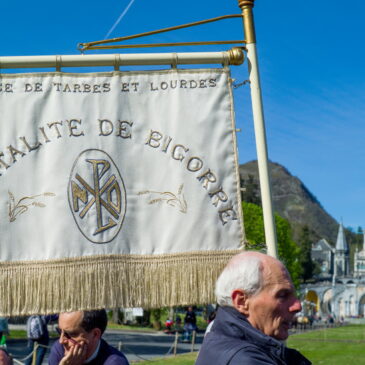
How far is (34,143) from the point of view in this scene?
13.9ft

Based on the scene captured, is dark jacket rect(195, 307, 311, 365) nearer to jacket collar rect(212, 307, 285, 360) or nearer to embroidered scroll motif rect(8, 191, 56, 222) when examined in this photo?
jacket collar rect(212, 307, 285, 360)

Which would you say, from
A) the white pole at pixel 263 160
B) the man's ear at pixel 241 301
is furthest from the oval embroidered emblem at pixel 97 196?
the man's ear at pixel 241 301

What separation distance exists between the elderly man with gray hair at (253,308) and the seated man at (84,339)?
4.58 feet

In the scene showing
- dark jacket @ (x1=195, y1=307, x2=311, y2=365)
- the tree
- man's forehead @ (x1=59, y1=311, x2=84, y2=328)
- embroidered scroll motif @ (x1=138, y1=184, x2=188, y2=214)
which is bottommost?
dark jacket @ (x1=195, y1=307, x2=311, y2=365)

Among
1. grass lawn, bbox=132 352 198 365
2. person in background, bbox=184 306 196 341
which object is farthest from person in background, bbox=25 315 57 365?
person in background, bbox=184 306 196 341

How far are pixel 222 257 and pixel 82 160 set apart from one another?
1029 millimetres

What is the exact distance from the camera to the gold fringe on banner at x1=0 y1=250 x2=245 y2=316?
4035mm

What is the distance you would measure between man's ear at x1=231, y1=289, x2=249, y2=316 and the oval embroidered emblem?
55.5 inches

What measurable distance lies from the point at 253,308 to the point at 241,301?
6 centimetres

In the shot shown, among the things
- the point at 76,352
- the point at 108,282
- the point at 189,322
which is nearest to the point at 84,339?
the point at 76,352

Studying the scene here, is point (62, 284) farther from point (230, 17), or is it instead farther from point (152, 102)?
point (230, 17)

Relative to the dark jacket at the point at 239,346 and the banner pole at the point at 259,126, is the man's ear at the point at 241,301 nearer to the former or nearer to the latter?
the dark jacket at the point at 239,346

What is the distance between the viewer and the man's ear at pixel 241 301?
2.95 metres

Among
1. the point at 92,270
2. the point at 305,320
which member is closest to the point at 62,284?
the point at 92,270
